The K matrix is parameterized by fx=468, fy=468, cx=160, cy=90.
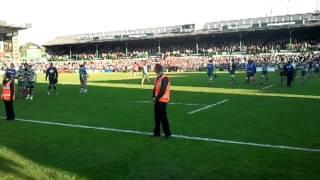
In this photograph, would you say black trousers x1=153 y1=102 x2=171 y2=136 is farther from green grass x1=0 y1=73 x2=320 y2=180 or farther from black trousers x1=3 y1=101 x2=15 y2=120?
black trousers x1=3 y1=101 x2=15 y2=120

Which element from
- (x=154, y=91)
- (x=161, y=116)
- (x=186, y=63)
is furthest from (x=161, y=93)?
(x=186, y=63)

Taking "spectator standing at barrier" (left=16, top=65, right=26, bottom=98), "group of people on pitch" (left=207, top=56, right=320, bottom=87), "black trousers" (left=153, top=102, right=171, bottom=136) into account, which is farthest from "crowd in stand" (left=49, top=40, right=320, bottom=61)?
"black trousers" (left=153, top=102, right=171, bottom=136)

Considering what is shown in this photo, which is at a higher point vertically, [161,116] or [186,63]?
[186,63]

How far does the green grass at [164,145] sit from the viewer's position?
29.2 feet

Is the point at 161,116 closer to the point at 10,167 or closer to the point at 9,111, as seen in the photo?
the point at 10,167

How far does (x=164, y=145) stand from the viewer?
1141 centimetres

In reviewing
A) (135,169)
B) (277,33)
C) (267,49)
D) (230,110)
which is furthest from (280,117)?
(277,33)

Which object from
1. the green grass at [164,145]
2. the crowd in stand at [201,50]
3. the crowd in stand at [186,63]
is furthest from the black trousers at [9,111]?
the crowd in stand at [201,50]

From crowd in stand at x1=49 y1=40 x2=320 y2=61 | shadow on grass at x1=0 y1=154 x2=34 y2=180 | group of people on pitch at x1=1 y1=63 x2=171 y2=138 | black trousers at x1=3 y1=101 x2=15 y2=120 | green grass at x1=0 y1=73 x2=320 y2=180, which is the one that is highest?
crowd in stand at x1=49 y1=40 x2=320 y2=61

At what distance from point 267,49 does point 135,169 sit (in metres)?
64.8

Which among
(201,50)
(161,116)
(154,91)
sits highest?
(201,50)

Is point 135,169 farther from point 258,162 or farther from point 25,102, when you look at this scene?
point 25,102

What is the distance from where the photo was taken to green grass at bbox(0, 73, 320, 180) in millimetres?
8906

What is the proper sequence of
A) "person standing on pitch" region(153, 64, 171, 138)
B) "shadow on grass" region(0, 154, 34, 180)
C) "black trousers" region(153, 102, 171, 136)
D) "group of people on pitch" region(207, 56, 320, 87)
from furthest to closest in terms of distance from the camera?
1. "group of people on pitch" region(207, 56, 320, 87)
2. "black trousers" region(153, 102, 171, 136)
3. "person standing on pitch" region(153, 64, 171, 138)
4. "shadow on grass" region(0, 154, 34, 180)
